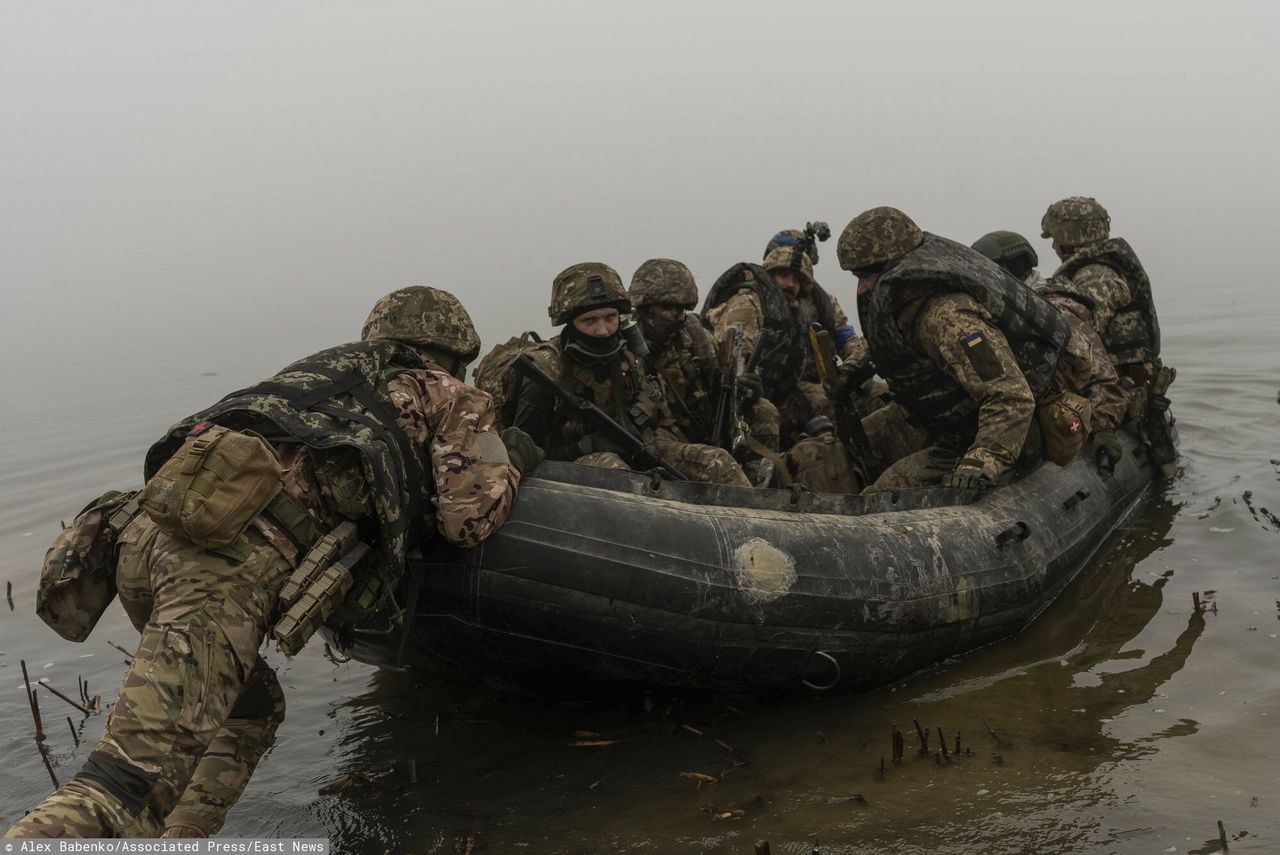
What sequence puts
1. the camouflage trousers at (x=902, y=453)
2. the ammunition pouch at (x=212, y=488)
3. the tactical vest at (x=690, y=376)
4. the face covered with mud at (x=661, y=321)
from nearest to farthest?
the ammunition pouch at (x=212, y=488), the camouflage trousers at (x=902, y=453), the tactical vest at (x=690, y=376), the face covered with mud at (x=661, y=321)

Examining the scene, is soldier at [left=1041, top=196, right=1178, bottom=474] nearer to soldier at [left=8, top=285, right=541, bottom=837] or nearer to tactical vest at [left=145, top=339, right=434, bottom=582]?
soldier at [left=8, top=285, right=541, bottom=837]

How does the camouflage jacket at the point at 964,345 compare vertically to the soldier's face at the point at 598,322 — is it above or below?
below

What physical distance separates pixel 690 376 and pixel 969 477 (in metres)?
1.80

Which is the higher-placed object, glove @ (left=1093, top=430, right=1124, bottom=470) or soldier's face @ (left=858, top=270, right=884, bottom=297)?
soldier's face @ (left=858, top=270, right=884, bottom=297)

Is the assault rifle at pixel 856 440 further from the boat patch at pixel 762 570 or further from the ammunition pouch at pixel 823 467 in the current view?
the boat patch at pixel 762 570

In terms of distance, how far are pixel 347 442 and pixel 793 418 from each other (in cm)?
510

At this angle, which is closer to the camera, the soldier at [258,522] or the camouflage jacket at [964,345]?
the soldier at [258,522]

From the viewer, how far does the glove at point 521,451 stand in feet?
14.0

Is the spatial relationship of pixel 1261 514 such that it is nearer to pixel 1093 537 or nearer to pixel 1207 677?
pixel 1093 537

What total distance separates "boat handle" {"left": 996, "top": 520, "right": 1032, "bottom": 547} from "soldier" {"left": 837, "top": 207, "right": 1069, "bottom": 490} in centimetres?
24

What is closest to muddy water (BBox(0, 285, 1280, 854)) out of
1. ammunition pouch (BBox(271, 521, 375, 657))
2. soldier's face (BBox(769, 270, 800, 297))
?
ammunition pouch (BBox(271, 521, 375, 657))

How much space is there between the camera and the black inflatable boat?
4.11 m

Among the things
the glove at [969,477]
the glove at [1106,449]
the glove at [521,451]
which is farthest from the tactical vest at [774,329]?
the glove at [521,451]

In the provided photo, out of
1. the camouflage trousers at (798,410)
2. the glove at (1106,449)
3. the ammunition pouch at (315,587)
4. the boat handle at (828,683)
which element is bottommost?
the boat handle at (828,683)
